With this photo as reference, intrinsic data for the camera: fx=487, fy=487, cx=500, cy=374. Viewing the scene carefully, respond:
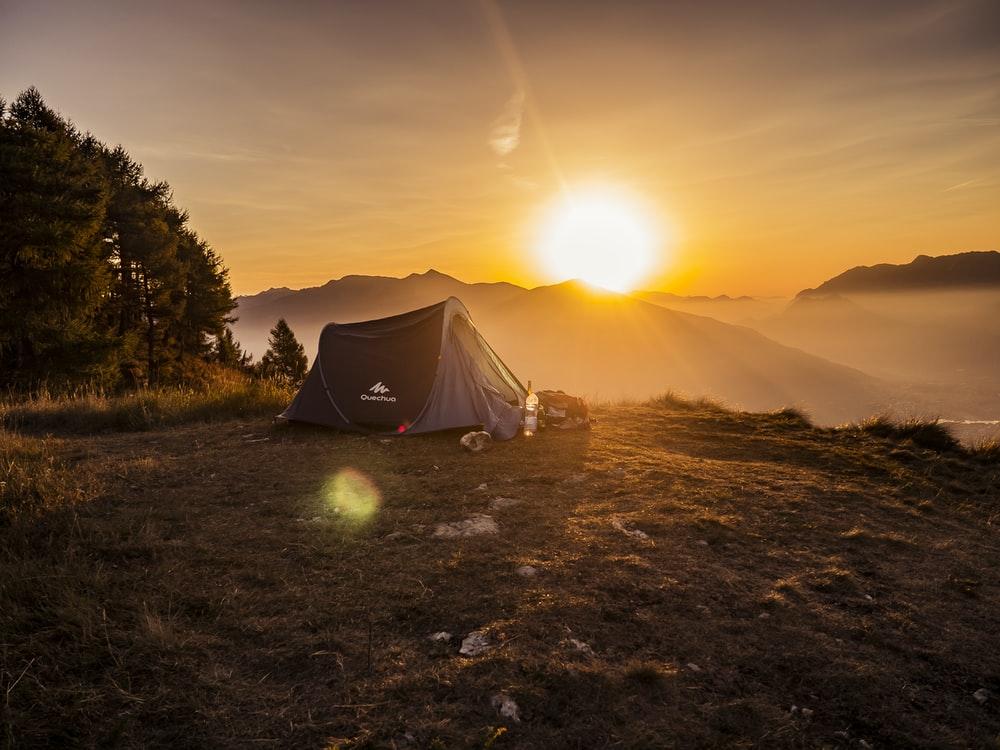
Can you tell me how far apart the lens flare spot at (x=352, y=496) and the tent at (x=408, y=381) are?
2323 mm

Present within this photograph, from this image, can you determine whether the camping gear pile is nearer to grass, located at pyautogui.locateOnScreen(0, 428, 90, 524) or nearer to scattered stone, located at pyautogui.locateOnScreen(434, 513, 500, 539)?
scattered stone, located at pyautogui.locateOnScreen(434, 513, 500, 539)

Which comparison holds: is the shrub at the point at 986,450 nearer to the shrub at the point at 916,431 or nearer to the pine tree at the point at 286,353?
the shrub at the point at 916,431

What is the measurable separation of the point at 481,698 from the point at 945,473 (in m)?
8.47

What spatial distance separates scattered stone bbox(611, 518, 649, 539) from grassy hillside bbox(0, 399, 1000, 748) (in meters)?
0.02

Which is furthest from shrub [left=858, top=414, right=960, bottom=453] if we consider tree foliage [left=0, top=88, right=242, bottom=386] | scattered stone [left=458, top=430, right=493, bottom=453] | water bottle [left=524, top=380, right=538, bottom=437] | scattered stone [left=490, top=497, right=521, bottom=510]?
tree foliage [left=0, top=88, right=242, bottom=386]

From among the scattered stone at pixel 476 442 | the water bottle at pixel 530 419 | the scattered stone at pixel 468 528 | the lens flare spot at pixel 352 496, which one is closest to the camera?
the scattered stone at pixel 468 528

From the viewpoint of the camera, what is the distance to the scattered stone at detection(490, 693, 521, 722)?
2549 millimetres

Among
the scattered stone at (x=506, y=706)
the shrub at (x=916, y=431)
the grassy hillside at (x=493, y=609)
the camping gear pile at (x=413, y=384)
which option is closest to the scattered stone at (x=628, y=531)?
the grassy hillside at (x=493, y=609)

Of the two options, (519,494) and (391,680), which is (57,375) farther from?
(391,680)

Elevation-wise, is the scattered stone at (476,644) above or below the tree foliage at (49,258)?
below

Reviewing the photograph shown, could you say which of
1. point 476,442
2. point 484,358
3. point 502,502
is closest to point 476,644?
point 502,502

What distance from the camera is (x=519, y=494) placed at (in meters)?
6.04

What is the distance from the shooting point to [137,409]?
986 centimetres

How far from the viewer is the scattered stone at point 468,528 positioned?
4809 mm
